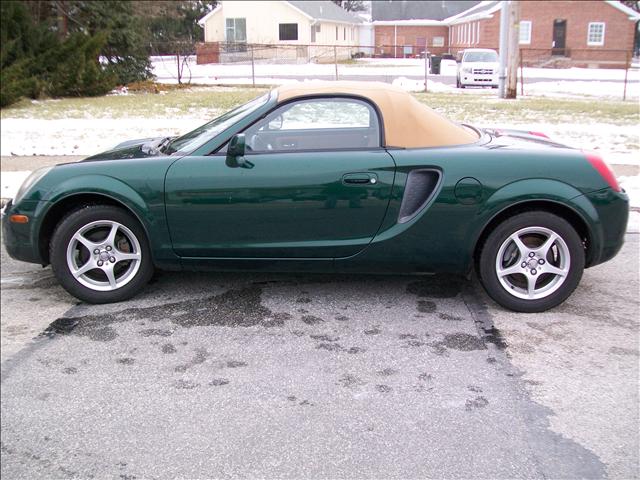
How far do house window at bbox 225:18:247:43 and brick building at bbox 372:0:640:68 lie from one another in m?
15.9

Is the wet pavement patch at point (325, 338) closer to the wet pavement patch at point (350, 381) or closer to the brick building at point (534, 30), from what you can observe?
the wet pavement patch at point (350, 381)

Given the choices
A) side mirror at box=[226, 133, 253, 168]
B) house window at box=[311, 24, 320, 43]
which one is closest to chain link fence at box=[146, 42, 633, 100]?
house window at box=[311, 24, 320, 43]

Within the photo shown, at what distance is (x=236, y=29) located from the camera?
4494 centimetres

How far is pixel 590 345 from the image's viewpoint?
3.96 m

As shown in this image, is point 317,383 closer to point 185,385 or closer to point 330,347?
point 330,347

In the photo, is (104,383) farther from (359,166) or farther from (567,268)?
(567,268)

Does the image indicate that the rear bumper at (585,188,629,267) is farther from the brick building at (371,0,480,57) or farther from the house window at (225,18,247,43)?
the house window at (225,18,247,43)

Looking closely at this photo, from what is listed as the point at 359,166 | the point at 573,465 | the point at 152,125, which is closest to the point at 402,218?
the point at 359,166

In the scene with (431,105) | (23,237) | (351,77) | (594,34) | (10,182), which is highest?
(594,34)

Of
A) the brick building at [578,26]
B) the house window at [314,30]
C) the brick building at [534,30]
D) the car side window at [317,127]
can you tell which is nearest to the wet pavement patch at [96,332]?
the car side window at [317,127]

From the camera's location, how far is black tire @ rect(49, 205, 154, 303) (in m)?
4.43

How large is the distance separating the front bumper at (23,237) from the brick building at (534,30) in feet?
81.9

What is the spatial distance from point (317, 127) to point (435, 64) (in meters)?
23.5

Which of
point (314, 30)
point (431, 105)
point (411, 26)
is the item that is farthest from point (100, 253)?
point (314, 30)
